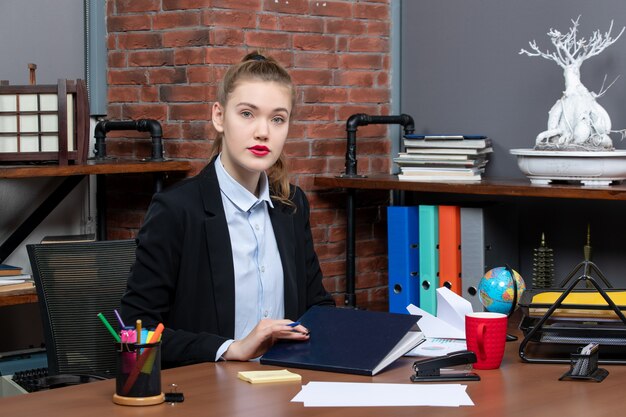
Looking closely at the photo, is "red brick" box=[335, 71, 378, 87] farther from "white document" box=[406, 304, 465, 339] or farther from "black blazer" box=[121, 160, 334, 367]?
"white document" box=[406, 304, 465, 339]

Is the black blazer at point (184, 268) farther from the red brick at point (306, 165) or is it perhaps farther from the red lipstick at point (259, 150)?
the red brick at point (306, 165)

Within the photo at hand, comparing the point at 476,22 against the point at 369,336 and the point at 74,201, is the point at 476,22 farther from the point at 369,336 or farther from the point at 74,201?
the point at 369,336

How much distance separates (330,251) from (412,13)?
1007mm

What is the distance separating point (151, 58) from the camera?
3.71m

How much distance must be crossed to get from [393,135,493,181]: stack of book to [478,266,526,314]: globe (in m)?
1.32

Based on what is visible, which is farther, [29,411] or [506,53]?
[506,53]

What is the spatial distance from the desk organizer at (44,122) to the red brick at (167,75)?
402 millimetres

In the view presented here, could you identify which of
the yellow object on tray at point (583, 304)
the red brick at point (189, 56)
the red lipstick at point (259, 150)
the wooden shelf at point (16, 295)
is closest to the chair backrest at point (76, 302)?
the red lipstick at point (259, 150)

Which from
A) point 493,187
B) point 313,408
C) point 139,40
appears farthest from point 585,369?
point 139,40

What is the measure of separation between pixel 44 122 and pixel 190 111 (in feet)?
1.75

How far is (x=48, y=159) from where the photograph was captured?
10.9 ft

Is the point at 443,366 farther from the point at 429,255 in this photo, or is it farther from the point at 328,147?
the point at 328,147

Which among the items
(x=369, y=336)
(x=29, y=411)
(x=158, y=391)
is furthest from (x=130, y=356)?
(x=369, y=336)

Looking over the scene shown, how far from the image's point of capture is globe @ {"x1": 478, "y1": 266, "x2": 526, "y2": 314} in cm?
219
